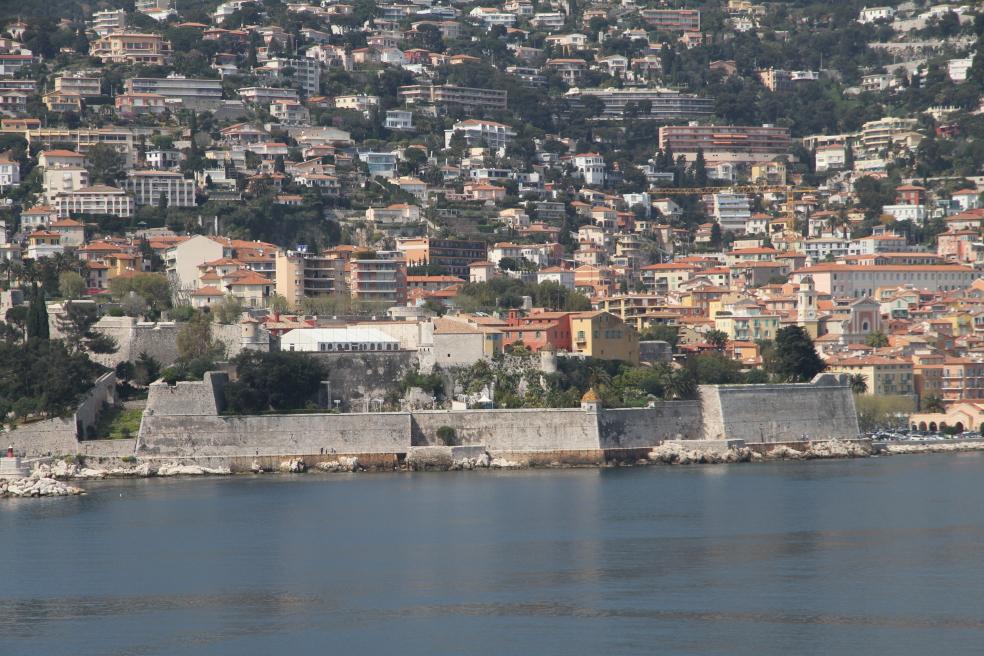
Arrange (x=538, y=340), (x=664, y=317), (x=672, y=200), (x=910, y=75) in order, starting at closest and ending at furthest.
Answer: (x=538, y=340) < (x=664, y=317) < (x=672, y=200) < (x=910, y=75)

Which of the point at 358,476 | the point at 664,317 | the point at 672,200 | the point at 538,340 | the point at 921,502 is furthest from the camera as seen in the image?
the point at 672,200

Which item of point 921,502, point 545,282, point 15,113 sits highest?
point 15,113

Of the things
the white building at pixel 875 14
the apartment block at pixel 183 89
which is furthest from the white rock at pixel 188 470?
the white building at pixel 875 14

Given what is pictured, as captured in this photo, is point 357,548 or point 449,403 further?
point 449,403

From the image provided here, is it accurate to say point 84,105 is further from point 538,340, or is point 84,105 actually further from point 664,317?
point 538,340

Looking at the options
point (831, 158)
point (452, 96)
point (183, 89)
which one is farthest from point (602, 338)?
point (831, 158)

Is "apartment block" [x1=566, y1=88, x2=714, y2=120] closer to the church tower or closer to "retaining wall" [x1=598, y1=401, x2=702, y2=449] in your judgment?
the church tower

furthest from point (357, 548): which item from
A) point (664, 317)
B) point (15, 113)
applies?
point (15, 113)
